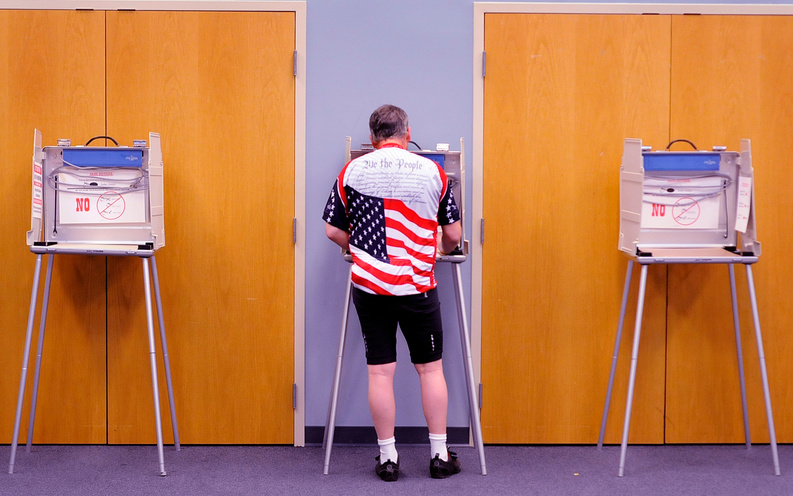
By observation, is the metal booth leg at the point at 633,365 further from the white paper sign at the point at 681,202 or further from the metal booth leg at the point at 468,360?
the metal booth leg at the point at 468,360

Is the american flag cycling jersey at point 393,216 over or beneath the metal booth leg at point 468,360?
over

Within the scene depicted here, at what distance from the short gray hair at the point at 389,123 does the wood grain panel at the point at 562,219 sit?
572 millimetres

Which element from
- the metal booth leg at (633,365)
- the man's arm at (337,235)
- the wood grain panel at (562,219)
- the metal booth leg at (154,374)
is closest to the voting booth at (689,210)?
the metal booth leg at (633,365)

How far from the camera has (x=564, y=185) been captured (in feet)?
9.98

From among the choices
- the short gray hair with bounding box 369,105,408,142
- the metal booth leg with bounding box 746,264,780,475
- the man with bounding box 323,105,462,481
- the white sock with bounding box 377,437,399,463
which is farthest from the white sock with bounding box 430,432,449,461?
the metal booth leg with bounding box 746,264,780,475

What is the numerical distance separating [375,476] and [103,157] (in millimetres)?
1631

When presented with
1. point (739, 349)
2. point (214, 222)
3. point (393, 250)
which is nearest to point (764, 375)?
point (739, 349)

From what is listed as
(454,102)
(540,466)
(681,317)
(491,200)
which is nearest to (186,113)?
(454,102)

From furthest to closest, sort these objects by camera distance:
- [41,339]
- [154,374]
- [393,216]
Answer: [41,339], [154,374], [393,216]

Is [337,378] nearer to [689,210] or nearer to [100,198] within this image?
[100,198]

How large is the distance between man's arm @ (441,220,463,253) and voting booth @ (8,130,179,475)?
1.13m

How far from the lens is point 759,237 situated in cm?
306

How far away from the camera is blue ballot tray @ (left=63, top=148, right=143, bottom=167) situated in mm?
2771

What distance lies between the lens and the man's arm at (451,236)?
2.65 m
